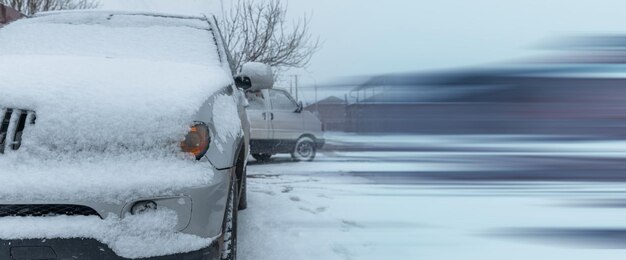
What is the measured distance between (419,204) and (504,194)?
1.16m

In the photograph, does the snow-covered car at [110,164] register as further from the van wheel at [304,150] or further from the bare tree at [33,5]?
the bare tree at [33,5]

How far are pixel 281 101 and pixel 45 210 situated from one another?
701 centimetres

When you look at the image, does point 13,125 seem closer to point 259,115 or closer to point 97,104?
point 97,104

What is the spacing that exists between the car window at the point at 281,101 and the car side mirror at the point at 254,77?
16.5 feet

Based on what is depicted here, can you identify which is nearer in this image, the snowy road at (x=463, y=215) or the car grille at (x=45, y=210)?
the car grille at (x=45, y=210)

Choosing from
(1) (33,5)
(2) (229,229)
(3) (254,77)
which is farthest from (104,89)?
(1) (33,5)

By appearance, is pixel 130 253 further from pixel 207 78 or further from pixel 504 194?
pixel 504 194

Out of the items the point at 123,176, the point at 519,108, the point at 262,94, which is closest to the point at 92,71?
the point at 123,176

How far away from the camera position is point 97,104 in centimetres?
182

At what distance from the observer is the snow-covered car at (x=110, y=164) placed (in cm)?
165

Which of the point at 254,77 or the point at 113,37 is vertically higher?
the point at 113,37

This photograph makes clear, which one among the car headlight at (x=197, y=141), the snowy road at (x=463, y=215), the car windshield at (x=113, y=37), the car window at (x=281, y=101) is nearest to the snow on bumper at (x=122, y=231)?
the car headlight at (x=197, y=141)

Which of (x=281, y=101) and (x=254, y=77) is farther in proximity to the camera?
(x=281, y=101)

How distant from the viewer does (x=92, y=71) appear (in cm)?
207
